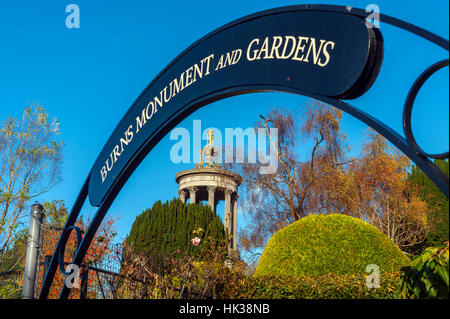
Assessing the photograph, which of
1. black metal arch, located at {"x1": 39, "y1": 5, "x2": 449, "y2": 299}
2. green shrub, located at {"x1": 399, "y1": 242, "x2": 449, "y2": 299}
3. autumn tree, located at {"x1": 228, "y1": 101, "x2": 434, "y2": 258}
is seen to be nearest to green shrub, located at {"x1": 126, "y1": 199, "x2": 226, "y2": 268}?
autumn tree, located at {"x1": 228, "y1": 101, "x2": 434, "y2": 258}

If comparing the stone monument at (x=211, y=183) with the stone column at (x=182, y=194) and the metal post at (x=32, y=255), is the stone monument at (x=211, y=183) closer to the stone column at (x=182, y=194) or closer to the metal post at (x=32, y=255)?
the stone column at (x=182, y=194)

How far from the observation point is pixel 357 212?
2155cm

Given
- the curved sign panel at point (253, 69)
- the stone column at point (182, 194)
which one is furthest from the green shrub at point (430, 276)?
the stone column at point (182, 194)

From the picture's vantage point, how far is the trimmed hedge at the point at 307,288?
321 inches

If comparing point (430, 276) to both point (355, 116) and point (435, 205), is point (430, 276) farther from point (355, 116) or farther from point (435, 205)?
point (435, 205)

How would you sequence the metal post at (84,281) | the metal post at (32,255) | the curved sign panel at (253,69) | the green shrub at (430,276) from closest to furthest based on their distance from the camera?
1. the green shrub at (430,276)
2. the curved sign panel at (253,69)
3. the metal post at (32,255)
4. the metal post at (84,281)

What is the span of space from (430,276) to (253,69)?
2293 millimetres

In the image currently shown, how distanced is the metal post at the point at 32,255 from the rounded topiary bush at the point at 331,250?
18.5 ft

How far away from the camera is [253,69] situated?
13.5ft

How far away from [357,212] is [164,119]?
1814 centimetres

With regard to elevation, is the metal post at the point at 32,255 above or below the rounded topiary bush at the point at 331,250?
below
